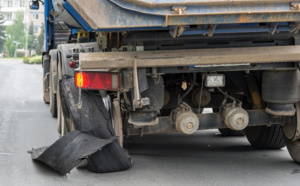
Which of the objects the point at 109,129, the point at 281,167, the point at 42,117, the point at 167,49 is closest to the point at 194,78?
the point at 167,49

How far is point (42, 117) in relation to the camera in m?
10.9

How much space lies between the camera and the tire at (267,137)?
6996 millimetres

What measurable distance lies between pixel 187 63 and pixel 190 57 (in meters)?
0.07

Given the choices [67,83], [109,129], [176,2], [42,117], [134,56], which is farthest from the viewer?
[42,117]

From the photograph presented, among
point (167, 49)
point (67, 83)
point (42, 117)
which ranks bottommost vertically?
point (42, 117)

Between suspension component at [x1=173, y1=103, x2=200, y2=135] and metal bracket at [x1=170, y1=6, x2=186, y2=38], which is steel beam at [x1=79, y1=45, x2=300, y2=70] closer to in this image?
metal bracket at [x1=170, y1=6, x2=186, y2=38]

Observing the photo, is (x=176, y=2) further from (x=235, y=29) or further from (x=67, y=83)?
(x=67, y=83)

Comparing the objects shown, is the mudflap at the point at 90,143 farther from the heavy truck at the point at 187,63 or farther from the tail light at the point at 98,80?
the tail light at the point at 98,80

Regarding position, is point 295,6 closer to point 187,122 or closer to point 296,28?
point 296,28

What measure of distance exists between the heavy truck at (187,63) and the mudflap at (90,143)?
3cm

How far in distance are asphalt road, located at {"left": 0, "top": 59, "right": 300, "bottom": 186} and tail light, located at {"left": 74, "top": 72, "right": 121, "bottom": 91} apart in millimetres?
989

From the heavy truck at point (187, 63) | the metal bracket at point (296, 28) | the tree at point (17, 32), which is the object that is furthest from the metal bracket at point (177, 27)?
the tree at point (17, 32)

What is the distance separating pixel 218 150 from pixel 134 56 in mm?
2791

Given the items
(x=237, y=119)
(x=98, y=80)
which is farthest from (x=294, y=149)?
(x=98, y=80)
